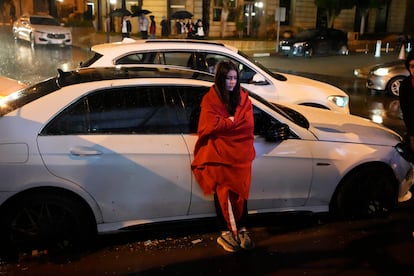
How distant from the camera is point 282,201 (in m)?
4.63

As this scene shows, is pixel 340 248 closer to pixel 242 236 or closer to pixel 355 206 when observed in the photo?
pixel 355 206

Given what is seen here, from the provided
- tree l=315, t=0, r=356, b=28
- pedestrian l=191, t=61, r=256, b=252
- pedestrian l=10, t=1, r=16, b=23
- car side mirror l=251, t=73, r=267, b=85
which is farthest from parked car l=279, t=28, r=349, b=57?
pedestrian l=10, t=1, r=16, b=23

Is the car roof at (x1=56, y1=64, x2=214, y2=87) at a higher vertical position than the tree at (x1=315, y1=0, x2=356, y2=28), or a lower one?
lower

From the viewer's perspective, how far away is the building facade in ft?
111

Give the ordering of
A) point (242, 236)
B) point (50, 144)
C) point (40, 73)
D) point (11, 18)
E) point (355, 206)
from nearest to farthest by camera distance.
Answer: point (50, 144) < point (242, 236) < point (355, 206) < point (40, 73) < point (11, 18)

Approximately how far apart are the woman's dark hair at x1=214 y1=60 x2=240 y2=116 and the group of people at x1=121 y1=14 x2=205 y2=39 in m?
21.2

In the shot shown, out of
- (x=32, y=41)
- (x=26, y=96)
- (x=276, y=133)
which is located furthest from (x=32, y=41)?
(x=276, y=133)

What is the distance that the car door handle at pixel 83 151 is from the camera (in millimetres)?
4000

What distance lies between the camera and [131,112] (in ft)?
13.9

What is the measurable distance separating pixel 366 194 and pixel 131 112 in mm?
2432

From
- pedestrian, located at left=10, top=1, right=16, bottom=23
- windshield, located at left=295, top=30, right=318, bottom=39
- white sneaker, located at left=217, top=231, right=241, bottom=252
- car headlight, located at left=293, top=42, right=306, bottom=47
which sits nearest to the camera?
white sneaker, located at left=217, top=231, right=241, bottom=252

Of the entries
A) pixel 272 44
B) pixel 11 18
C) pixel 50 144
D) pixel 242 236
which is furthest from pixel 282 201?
pixel 11 18

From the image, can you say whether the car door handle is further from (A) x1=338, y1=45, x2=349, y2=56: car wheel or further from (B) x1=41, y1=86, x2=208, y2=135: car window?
(A) x1=338, y1=45, x2=349, y2=56: car wheel

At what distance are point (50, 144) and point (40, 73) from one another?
13378 millimetres
